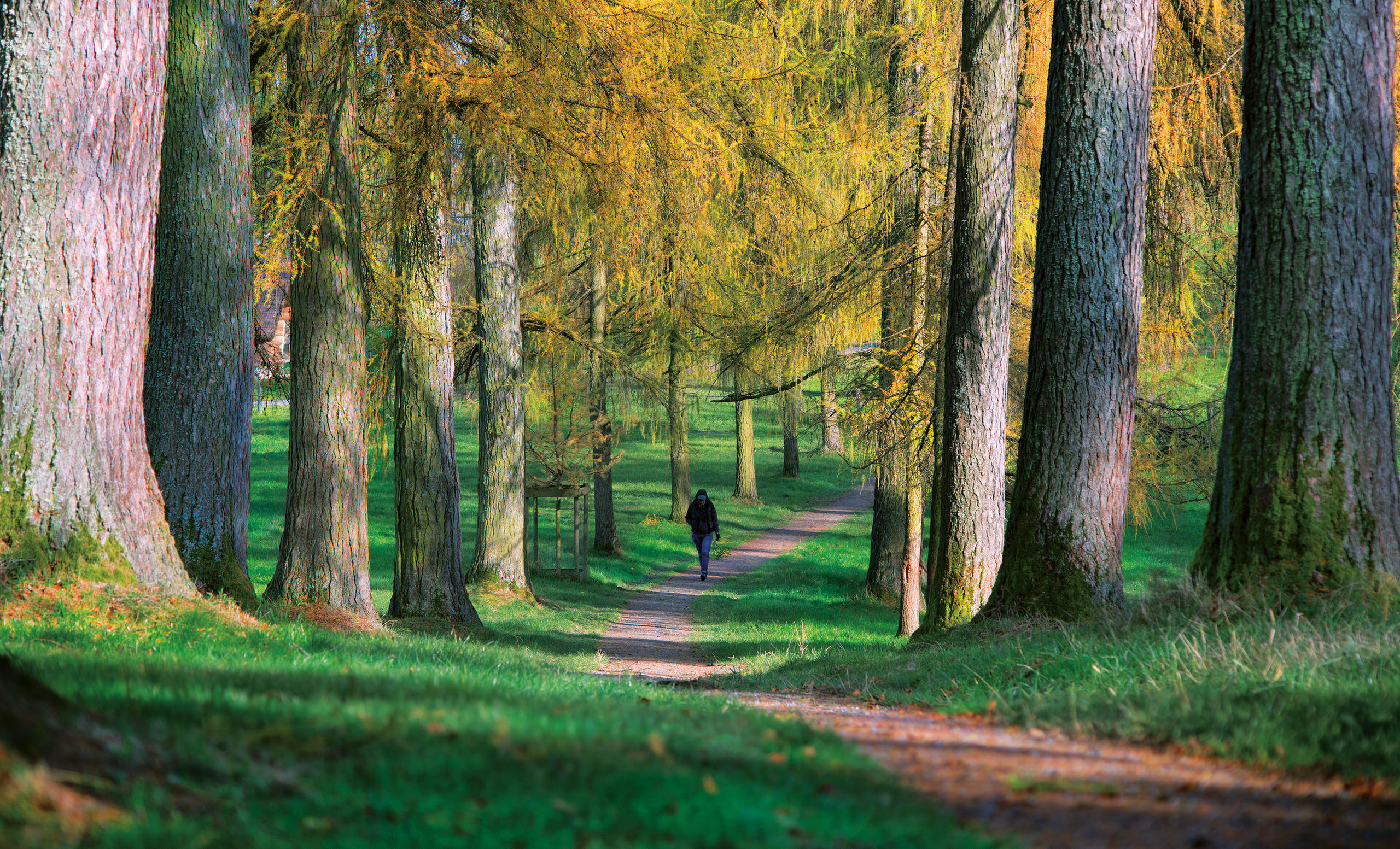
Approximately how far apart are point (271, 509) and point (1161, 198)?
22.8m

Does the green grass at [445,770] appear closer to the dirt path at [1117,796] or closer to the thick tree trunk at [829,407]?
the dirt path at [1117,796]

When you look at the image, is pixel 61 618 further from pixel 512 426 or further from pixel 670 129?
pixel 512 426

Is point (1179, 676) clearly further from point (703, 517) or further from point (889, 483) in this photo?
point (703, 517)

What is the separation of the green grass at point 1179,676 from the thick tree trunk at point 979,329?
124cm

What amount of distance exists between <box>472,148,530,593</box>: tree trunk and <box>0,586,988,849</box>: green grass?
36.7ft

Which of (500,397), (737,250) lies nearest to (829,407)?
(737,250)

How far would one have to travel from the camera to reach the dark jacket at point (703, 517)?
22125mm

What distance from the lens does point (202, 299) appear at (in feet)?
25.3

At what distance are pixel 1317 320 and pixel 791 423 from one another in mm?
19302

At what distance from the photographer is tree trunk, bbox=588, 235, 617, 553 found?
67.2 ft

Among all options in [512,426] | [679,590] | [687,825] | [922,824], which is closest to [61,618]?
[687,825]

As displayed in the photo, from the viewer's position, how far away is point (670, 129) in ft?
34.2

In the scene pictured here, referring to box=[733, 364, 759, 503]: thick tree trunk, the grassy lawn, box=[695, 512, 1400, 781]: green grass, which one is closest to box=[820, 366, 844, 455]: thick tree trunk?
the grassy lawn

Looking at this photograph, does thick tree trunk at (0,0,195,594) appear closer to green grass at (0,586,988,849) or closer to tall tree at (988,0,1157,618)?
green grass at (0,586,988,849)
